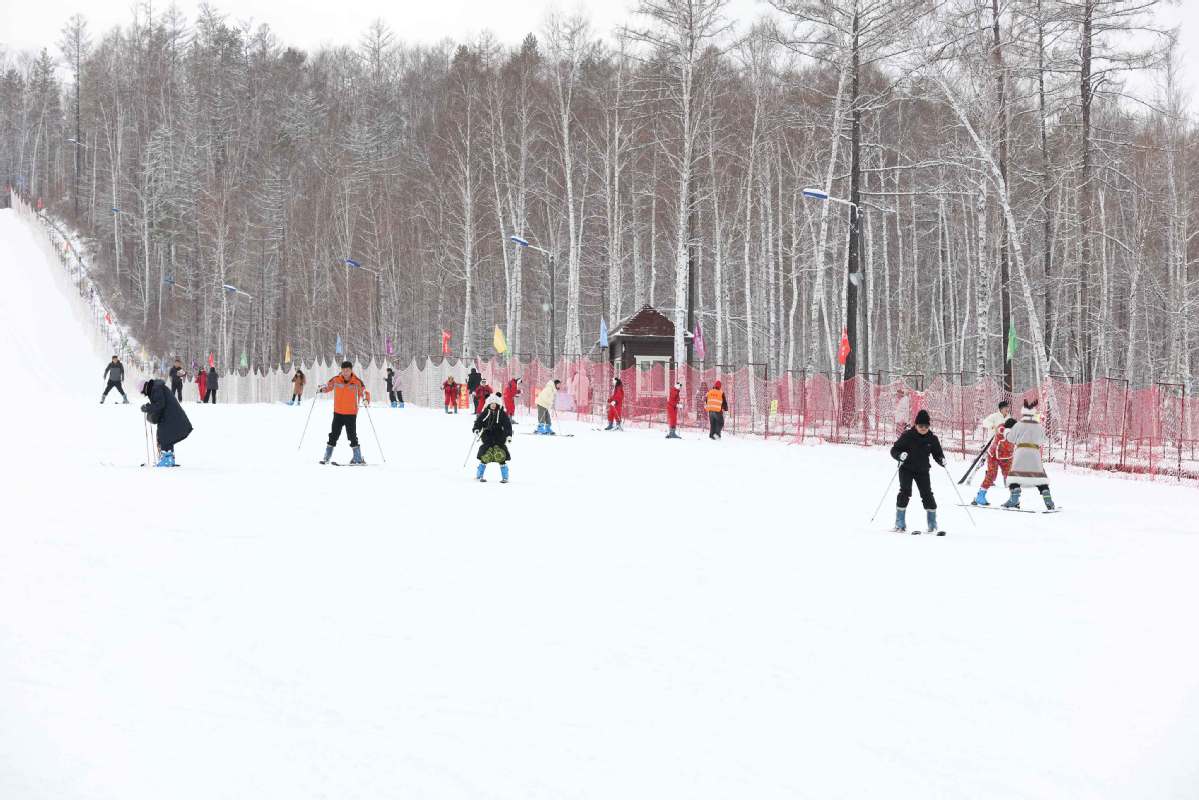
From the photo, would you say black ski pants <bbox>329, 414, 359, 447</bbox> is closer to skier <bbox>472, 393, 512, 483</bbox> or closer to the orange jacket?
the orange jacket

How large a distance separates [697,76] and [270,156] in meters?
44.1

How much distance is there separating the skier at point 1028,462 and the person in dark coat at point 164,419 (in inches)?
457

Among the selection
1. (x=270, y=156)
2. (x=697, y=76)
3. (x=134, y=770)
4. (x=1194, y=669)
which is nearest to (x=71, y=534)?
(x=134, y=770)

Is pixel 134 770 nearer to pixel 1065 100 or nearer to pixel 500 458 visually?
pixel 500 458

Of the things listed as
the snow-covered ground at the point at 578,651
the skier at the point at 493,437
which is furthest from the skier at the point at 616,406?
the snow-covered ground at the point at 578,651

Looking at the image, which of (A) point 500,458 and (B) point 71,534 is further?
(A) point 500,458

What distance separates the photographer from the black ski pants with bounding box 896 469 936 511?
12227mm

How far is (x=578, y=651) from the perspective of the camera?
6.47m

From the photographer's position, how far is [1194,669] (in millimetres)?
6367

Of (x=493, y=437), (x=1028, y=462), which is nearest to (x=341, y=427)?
(x=493, y=437)

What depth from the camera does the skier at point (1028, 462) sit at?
1445cm

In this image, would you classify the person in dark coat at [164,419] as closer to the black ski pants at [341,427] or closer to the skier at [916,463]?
the black ski pants at [341,427]

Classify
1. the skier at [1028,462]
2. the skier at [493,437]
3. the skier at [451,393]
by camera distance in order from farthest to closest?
the skier at [451,393], the skier at [493,437], the skier at [1028,462]

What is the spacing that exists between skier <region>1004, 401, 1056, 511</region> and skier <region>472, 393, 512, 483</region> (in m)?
6.68
